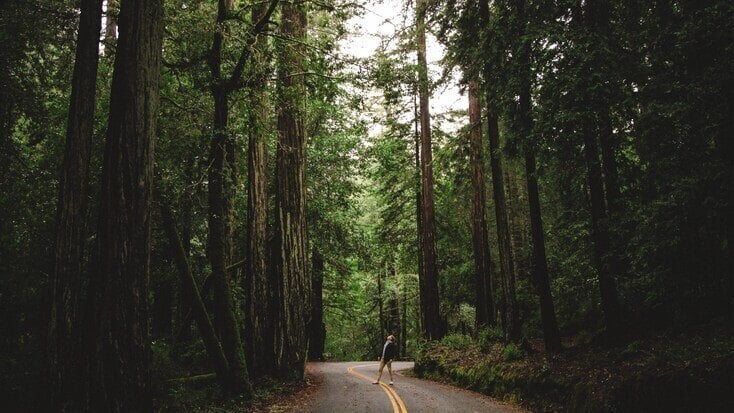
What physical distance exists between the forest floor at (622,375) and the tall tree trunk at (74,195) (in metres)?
8.64

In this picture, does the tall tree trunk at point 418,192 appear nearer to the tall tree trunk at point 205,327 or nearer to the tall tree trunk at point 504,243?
the tall tree trunk at point 504,243

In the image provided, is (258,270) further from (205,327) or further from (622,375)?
(622,375)

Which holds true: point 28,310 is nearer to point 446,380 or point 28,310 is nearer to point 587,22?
point 446,380

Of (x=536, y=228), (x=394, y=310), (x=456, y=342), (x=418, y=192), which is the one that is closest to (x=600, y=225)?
(x=536, y=228)

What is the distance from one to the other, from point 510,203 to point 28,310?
17.7 metres

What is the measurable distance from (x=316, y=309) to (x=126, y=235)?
20.8m

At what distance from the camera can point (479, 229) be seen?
55.2ft

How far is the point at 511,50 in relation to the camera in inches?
400

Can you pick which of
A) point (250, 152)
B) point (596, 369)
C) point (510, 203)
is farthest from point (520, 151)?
point (510, 203)

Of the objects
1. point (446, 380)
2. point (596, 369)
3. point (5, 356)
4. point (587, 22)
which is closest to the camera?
point (5, 356)

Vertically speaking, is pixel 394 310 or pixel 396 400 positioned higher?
pixel 394 310

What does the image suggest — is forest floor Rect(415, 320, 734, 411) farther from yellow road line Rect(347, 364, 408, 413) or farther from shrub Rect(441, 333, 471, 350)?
shrub Rect(441, 333, 471, 350)

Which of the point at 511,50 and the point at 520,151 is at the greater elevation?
the point at 511,50

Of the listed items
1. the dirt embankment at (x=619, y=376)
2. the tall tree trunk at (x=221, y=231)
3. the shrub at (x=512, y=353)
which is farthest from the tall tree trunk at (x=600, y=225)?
the tall tree trunk at (x=221, y=231)
